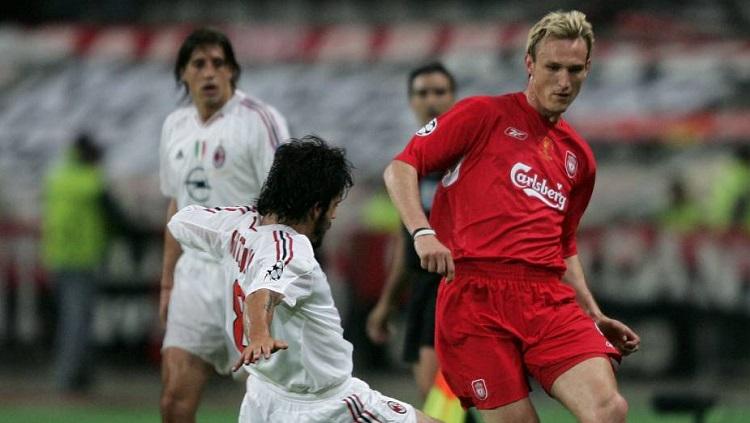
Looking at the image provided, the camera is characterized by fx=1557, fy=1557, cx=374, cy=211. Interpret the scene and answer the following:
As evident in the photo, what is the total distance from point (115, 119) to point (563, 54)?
11.1 m

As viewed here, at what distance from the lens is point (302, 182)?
569 centimetres

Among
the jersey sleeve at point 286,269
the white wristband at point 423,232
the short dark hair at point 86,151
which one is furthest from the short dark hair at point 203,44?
the short dark hair at point 86,151

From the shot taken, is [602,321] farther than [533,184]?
Yes

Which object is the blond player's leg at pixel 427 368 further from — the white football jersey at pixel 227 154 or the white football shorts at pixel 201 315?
the white football jersey at pixel 227 154

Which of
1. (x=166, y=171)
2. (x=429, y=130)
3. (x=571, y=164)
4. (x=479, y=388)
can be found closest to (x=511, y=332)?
(x=479, y=388)

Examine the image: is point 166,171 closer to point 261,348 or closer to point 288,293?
point 288,293

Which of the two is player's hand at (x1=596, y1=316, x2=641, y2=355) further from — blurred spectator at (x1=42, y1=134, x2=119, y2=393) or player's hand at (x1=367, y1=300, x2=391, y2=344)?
blurred spectator at (x1=42, y1=134, x2=119, y2=393)

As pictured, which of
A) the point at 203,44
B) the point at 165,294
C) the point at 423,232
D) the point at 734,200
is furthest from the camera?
the point at 734,200

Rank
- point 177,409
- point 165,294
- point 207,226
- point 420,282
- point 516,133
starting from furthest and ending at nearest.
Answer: point 420,282
point 165,294
point 177,409
point 516,133
point 207,226

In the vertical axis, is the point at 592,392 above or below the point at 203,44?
below

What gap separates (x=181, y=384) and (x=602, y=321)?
2031mm

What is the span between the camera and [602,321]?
21.6 ft

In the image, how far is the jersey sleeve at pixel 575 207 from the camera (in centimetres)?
652

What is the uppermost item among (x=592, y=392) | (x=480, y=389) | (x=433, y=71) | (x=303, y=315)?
(x=433, y=71)
